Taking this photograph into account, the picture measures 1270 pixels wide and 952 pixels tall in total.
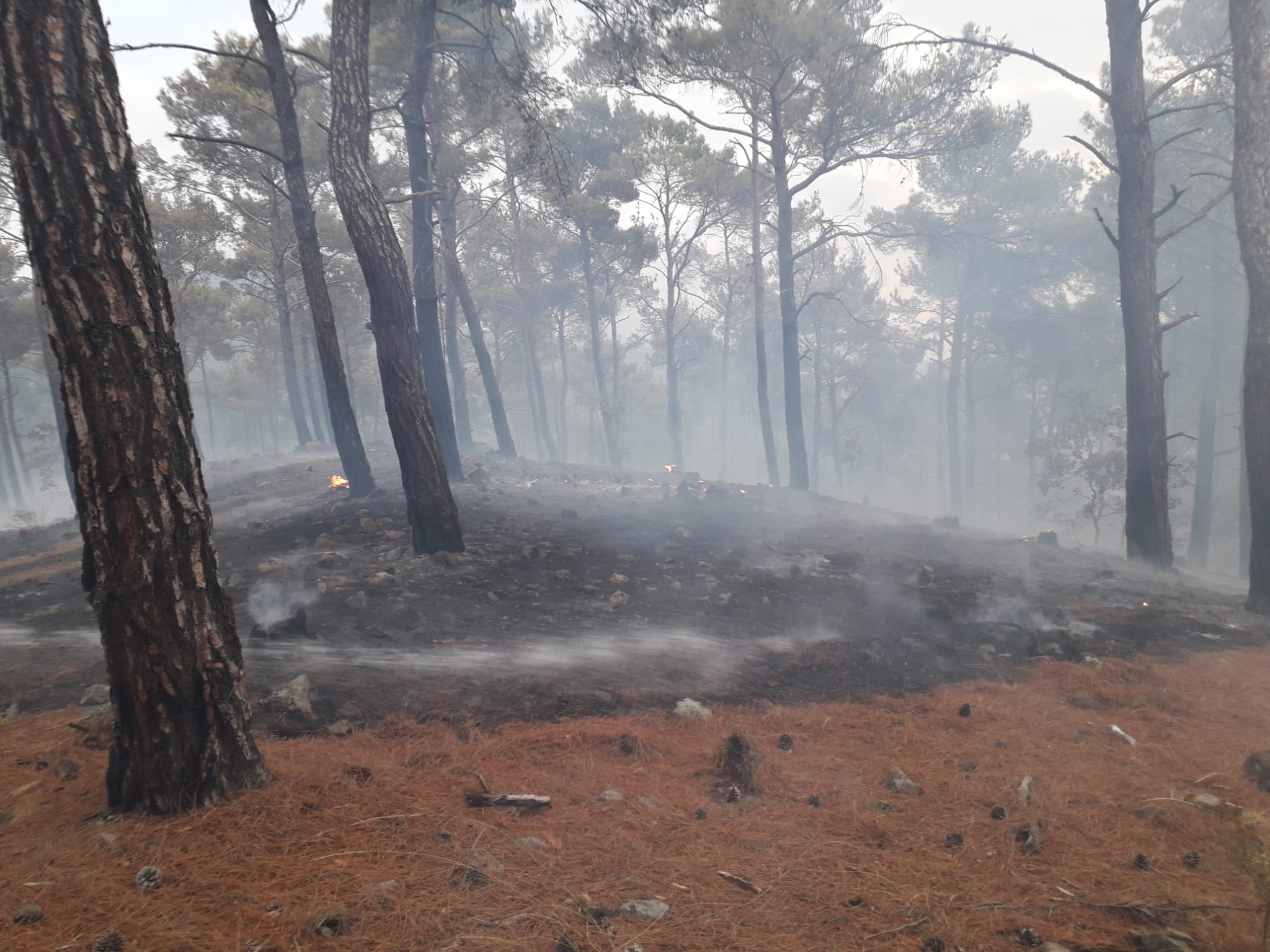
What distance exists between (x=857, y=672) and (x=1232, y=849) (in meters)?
3.20

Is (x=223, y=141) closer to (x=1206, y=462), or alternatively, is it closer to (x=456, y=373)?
(x=456, y=373)

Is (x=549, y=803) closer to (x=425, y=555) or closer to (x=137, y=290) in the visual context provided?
(x=137, y=290)

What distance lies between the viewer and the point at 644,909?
7.86 ft

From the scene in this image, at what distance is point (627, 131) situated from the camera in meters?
24.4

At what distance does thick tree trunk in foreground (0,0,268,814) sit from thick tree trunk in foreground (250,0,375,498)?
27.2 ft

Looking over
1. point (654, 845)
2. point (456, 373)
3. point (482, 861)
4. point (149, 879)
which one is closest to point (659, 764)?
point (654, 845)

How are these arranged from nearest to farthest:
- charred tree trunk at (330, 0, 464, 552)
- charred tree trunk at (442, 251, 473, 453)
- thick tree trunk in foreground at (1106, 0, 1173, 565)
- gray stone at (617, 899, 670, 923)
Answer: gray stone at (617, 899, 670, 923)
charred tree trunk at (330, 0, 464, 552)
thick tree trunk in foreground at (1106, 0, 1173, 565)
charred tree trunk at (442, 251, 473, 453)

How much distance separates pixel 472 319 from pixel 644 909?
19.0 metres

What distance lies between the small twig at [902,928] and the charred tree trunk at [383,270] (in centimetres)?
645

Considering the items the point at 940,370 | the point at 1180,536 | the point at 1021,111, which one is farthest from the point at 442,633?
the point at 940,370

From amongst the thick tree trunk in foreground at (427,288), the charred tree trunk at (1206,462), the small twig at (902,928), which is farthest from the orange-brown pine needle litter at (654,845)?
the charred tree trunk at (1206,462)

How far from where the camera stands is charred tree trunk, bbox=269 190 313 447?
20.2m

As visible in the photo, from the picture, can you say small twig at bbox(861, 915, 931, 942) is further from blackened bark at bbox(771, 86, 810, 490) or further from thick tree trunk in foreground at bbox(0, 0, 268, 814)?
blackened bark at bbox(771, 86, 810, 490)

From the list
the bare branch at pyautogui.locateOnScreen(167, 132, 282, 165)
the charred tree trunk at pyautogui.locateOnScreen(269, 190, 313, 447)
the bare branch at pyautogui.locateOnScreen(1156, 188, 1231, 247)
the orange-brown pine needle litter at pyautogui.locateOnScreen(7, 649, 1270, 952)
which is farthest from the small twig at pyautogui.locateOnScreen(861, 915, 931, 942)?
the charred tree trunk at pyautogui.locateOnScreen(269, 190, 313, 447)
